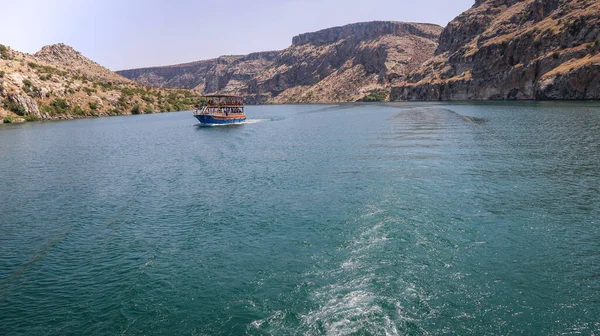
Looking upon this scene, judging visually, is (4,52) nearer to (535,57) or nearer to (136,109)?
(136,109)

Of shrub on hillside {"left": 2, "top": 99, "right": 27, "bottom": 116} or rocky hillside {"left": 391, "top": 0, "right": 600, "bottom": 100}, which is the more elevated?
rocky hillside {"left": 391, "top": 0, "right": 600, "bottom": 100}

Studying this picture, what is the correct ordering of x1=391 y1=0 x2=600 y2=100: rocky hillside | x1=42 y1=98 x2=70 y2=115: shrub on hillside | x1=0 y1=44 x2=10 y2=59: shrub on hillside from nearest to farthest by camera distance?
1. x1=391 y1=0 x2=600 y2=100: rocky hillside
2. x1=42 y1=98 x2=70 y2=115: shrub on hillside
3. x1=0 y1=44 x2=10 y2=59: shrub on hillside

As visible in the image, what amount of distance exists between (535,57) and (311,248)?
153471mm

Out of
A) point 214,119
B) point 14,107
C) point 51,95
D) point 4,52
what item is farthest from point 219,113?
point 4,52

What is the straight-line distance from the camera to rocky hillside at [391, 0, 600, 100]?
4594 inches

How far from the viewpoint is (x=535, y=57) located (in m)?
140

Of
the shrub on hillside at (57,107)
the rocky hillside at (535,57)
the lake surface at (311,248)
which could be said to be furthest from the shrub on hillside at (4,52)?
the rocky hillside at (535,57)

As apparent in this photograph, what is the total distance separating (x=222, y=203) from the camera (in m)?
28.5

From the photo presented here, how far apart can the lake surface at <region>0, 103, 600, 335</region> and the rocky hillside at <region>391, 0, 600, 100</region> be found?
9552 cm

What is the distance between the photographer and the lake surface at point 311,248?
1411cm

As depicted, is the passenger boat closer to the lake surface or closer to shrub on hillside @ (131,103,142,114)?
the lake surface

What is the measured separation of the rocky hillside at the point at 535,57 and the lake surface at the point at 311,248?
9552cm

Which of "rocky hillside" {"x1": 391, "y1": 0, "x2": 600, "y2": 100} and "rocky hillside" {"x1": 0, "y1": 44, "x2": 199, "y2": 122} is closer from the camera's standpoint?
"rocky hillside" {"x1": 0, "y1": 44, "x2": 199, "y2": 122}

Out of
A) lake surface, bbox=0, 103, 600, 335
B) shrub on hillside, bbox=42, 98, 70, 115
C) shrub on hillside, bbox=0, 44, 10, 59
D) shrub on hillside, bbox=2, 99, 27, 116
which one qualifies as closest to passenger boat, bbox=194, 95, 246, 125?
shrub on hillside, bbox=2, 99, 27, 116
